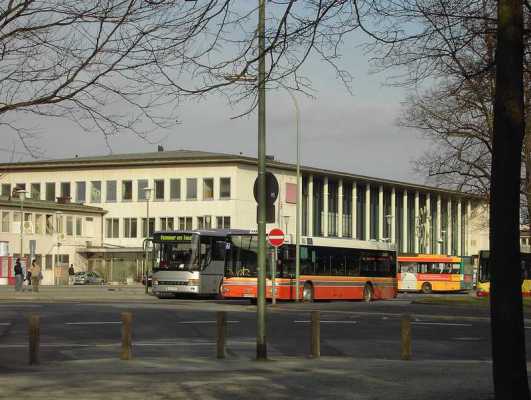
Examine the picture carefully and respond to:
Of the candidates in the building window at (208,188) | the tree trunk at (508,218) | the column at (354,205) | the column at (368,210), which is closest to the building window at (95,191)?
the building window at (208,188)

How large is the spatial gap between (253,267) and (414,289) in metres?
34.0

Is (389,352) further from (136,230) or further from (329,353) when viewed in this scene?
(136,230)

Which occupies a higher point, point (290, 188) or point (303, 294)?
point (290, 188)

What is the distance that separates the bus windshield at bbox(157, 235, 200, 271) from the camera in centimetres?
4644

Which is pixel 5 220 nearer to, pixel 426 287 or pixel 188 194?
pixel 188 194

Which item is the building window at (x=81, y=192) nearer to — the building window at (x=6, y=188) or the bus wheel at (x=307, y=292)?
the building window at (x=6, y=188)

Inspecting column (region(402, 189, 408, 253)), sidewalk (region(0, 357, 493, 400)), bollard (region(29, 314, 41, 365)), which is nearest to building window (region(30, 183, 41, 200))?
column (region(402, 189, 408, 253))

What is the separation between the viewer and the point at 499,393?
955cm

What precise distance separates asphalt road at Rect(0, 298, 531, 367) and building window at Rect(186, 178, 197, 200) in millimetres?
68616

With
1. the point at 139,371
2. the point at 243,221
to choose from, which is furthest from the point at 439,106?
the point at 243,221

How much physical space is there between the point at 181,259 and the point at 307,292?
19.9ft

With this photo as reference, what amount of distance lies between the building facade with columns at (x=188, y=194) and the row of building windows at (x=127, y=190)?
10cm

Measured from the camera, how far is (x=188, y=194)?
104625 mm

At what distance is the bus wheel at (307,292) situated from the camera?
44.2 m
